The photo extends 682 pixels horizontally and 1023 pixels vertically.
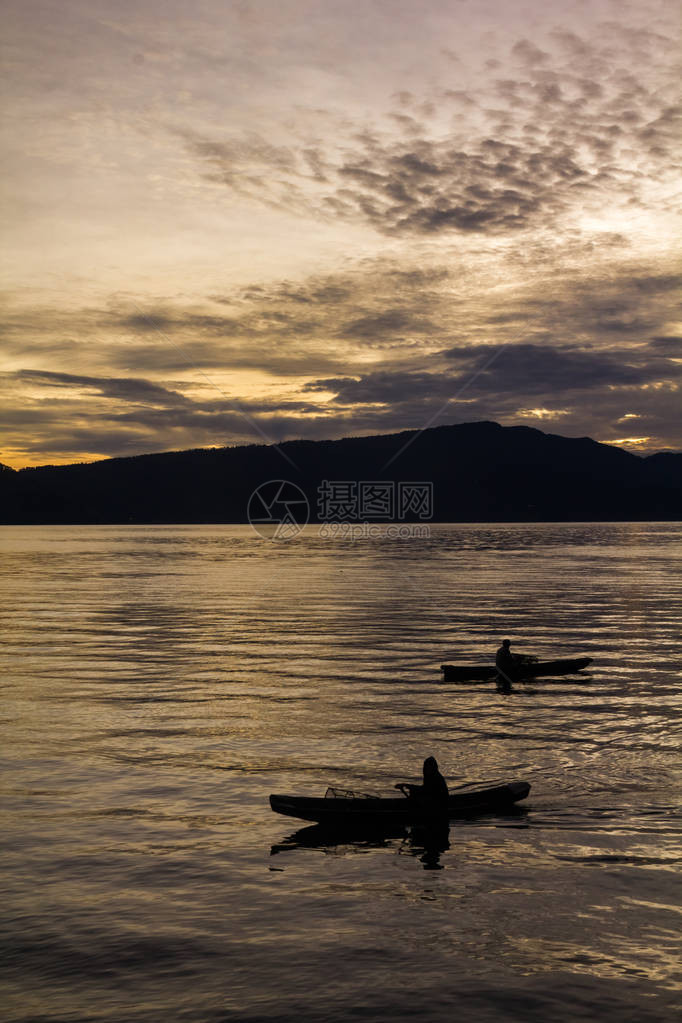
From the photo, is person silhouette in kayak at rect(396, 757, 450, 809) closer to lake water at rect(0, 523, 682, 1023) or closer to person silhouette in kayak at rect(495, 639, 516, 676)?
lake water at rect(0, 523, 682, 1023)

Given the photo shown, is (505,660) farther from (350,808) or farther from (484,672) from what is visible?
(350,808)

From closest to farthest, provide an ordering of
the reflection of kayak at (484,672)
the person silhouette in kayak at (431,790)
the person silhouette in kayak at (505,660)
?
the person silhouette in kayak at (431,790)
the person silhouette in kayak at (505,660)
the reflection of kayak at (484,672)

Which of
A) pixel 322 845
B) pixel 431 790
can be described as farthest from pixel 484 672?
pixel 322 845

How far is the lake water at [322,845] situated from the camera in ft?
54.5

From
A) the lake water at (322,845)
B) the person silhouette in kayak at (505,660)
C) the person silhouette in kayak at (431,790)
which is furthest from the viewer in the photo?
the person silhouette in kayak at (505,660)

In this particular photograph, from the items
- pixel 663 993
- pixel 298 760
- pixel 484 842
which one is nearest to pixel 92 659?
pixel 298 760

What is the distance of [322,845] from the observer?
24016mm

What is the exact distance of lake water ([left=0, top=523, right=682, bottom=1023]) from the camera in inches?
654

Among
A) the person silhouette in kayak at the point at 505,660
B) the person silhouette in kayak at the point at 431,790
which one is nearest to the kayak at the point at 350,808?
the person silhouette in kayak at the point at 431,790

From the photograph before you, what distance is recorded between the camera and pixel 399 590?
105 meters

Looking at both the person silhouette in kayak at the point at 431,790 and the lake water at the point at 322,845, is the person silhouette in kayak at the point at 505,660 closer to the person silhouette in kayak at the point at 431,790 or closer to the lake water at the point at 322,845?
the lake water at the point at 322,845

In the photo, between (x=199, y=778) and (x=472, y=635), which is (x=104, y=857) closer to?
(x=199, y=778)

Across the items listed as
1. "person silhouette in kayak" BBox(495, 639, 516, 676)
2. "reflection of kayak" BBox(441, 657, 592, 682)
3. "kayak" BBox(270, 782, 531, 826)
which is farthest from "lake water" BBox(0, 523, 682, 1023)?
"person silhouette in kayak" BBox(495, 639, 516, 676)

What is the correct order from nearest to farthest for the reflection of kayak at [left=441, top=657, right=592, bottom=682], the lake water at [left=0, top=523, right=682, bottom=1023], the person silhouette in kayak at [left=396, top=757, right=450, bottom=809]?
the lake water at [left=0, top=523, right=682, bottom=1023] → the person silhouette in kayak at [left=396, top=757, right=450, bottom=809] → the reflection of kayak at [left=441, top=657, right=592, bottom=682]
